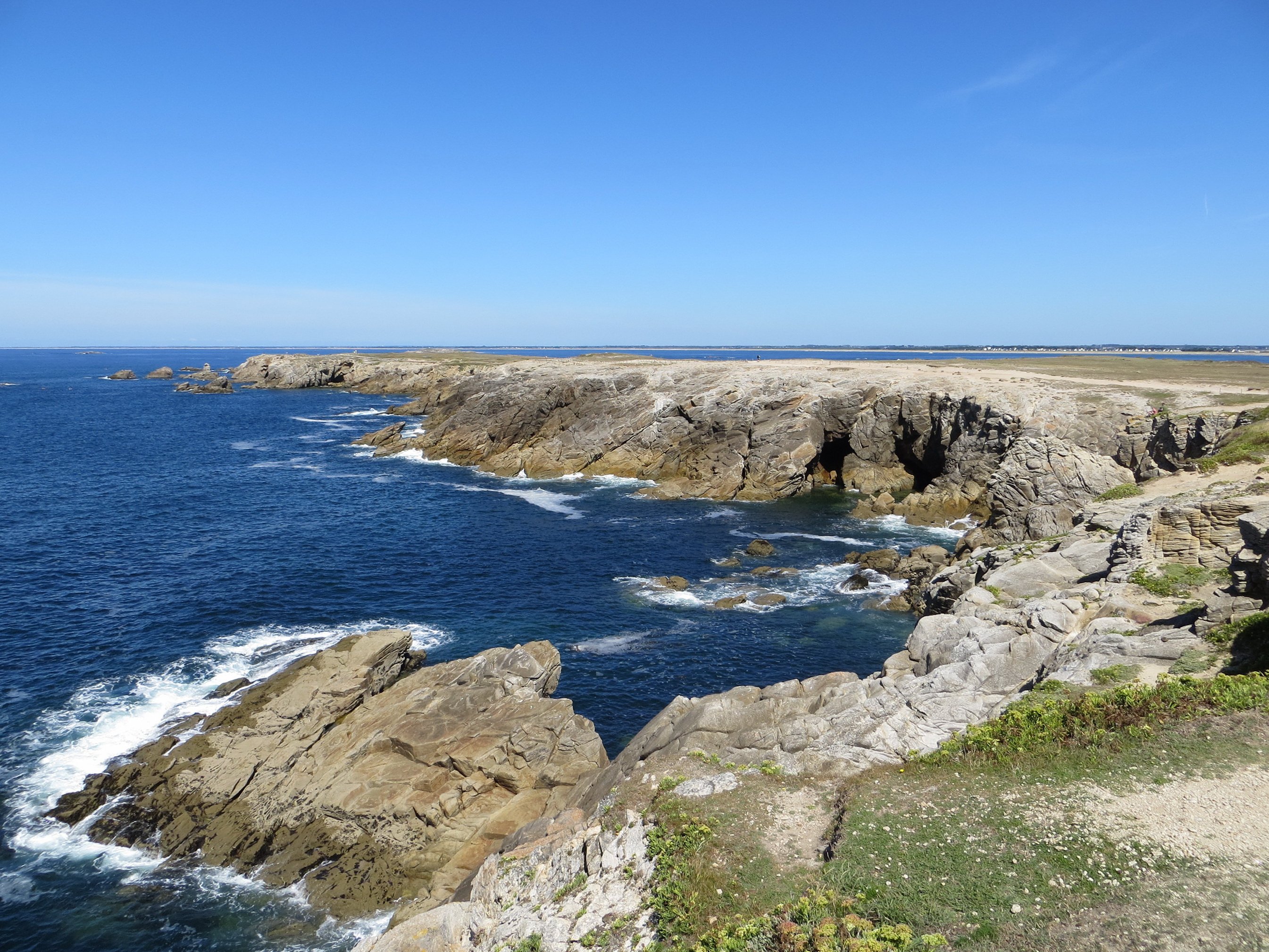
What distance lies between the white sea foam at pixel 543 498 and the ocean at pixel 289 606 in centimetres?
38

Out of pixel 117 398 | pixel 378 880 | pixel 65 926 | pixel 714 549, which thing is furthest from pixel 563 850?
pixel 117 398

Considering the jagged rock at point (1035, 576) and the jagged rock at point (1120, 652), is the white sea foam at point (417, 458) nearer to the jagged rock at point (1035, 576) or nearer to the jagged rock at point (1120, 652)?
the jagged rock at point (1035, 576)

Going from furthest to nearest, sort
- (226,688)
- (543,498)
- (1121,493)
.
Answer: (543,498), (1121,493), (226,688)

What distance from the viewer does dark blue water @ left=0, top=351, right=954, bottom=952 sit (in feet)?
70.7

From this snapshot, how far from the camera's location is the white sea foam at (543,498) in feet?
208

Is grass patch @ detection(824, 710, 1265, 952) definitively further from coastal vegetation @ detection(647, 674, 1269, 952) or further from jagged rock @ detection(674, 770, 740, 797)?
jagged rock @ detection(674, 770, 740, 797)

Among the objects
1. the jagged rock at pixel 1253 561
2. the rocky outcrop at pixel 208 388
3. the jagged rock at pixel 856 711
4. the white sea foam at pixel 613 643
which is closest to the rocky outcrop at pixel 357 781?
the jagged rock at pixel 856 711

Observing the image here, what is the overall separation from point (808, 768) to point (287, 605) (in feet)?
110

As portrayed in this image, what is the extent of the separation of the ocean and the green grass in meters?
12.8

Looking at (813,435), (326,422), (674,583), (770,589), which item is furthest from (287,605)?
(326,422)

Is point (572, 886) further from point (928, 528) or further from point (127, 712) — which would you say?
point (928, 528)

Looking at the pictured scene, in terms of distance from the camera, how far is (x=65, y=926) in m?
19.8

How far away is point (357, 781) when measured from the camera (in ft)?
79.3

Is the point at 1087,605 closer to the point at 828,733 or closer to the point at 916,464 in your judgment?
the point at 828,733
